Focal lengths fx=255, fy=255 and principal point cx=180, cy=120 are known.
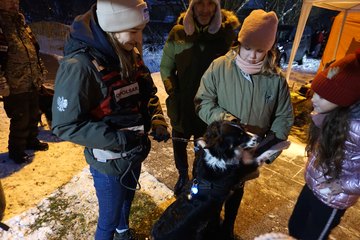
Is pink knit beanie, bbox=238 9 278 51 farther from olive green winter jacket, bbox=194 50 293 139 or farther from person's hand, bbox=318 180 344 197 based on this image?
→ person's hand, bbox=318 180 344 197

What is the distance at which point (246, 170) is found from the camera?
1.90m

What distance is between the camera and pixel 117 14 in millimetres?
1487

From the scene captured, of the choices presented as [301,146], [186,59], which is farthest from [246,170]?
[301,146]

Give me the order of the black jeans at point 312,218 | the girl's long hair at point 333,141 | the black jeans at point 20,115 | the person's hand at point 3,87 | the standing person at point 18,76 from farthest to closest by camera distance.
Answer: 1. the black jeans at point 20,115
2. the standing person at point 18,76
3. the person's hand at point 3,87
4. the black jeans at point 312,218
5. the girl's long hair at point 333,141

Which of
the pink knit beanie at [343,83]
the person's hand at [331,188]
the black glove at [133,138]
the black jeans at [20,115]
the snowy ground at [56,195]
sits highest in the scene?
the pink knit beanie at [343,83]

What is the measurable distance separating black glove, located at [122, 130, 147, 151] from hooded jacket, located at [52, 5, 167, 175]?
31mm

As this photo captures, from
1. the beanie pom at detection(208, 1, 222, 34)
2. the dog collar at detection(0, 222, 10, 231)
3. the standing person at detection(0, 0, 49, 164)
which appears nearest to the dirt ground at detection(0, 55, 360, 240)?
the dog collar at detection(0, 222, 10, 231)

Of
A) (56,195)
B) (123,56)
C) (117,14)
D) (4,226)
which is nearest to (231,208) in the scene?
(123,56)

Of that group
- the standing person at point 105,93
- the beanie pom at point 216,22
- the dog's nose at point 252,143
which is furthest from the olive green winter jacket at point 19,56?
the dog's nose at point 252,143

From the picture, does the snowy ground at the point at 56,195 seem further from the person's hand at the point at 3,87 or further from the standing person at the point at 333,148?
the standing person at the point at 333,148

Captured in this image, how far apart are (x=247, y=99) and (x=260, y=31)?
0.51 metres

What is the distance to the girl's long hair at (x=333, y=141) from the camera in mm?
1556

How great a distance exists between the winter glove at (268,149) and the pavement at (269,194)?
Result: 1183 mm

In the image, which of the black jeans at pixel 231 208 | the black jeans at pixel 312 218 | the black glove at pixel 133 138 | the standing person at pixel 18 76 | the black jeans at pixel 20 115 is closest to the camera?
the black glove at pixel 133 138
